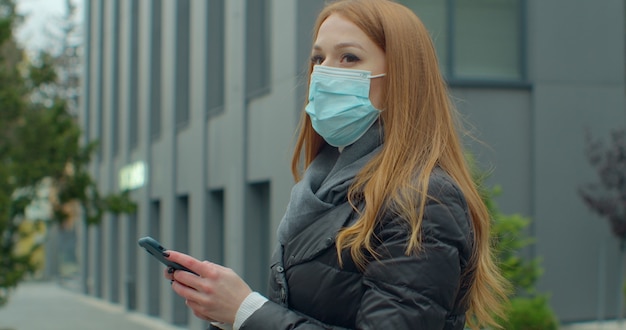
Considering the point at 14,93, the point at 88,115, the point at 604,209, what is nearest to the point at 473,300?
the point at 604,209

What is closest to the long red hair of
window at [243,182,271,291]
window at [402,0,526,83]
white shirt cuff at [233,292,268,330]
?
white shirt cuff at [233,292,268,330]

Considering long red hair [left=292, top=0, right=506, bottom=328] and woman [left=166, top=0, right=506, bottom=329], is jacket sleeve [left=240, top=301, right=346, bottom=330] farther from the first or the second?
long red hair [left=292, top=0, right=506, bottom=328]

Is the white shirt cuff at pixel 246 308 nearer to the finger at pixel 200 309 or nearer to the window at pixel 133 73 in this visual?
the finger at pixel 200 309

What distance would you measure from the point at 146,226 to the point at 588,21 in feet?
42.3

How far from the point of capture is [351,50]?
2.34 m

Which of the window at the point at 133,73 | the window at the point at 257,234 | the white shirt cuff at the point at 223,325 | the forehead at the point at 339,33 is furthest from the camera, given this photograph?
the window at the point at 133,73

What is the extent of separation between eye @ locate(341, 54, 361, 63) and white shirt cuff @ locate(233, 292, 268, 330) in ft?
2.09

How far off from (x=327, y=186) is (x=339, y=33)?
15.0 inches

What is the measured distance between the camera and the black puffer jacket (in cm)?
197

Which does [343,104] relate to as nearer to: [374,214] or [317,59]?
[317,59]

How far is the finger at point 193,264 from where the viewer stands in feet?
6.86

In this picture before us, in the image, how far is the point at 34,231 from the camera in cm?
1448

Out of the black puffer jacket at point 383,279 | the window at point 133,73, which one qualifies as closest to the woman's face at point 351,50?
the black puffer jacket at point 383,279

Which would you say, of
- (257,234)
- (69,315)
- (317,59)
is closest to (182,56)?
(257,234)
